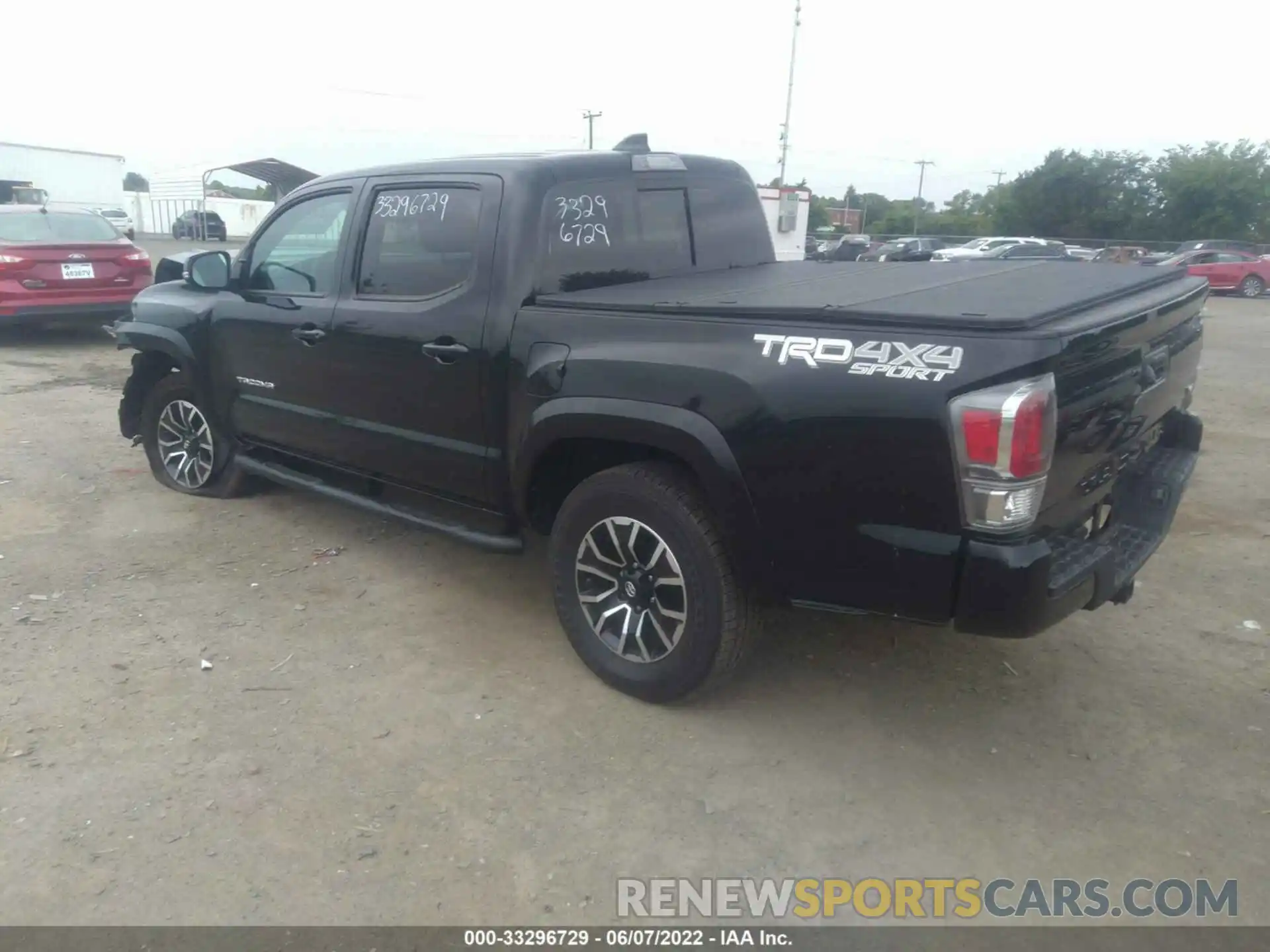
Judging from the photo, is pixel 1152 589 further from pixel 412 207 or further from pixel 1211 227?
pixel 1211 227

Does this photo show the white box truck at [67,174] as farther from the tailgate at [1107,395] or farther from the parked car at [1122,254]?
the tailgate at [1107,395]

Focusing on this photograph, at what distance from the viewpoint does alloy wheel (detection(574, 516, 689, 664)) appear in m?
3.35

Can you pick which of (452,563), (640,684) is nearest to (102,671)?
(452,563)

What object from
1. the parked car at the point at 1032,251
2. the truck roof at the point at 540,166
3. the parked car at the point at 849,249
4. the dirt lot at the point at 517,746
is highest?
the truck roof at the point at 540,166

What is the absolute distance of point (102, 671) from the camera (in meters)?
3.72

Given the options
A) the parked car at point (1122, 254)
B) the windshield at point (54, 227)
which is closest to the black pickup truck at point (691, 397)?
the windshield at point (54, 227)

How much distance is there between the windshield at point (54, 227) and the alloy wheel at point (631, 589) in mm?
9336

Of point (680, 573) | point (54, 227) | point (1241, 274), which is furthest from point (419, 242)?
A: point (1241, 274)

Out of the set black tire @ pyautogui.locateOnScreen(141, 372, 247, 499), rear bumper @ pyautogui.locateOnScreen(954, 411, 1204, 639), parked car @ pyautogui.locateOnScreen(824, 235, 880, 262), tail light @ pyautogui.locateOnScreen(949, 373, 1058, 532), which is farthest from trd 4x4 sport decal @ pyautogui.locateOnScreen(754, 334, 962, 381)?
parked car @ pyautogui.locateOnScreen(824, 235, 880, 262)

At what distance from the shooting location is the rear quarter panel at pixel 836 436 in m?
2.63

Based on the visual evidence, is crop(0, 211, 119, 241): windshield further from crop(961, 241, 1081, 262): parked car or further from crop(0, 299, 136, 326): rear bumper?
crop(961, 241, 1081, 262): parked car

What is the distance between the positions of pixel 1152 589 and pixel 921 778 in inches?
80.3

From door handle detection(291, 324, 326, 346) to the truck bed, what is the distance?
1.34 meters

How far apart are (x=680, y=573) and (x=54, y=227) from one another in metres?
10.1
